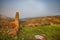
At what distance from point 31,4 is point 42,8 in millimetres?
197

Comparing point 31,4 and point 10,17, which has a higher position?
point 31,4

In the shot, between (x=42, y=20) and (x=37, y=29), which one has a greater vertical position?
(x=42, y=20)

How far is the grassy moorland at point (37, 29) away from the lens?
71.9 inches

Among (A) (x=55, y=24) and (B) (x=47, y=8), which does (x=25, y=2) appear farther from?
(A) (x=55, y=24)

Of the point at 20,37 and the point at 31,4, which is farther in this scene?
the point at 31,4

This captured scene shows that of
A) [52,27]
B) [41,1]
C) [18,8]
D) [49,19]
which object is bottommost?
[52,27]

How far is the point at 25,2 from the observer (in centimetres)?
193

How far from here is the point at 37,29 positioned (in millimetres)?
1884

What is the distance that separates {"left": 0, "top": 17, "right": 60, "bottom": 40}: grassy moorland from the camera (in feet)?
5.99

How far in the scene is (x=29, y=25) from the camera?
6.22 ft

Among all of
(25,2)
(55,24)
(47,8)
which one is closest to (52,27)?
(55,24)

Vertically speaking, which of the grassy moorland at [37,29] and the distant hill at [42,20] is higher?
the distant hill at [42,20]

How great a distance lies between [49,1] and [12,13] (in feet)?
2.13

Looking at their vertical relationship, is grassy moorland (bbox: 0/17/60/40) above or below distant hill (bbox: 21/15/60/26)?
below
